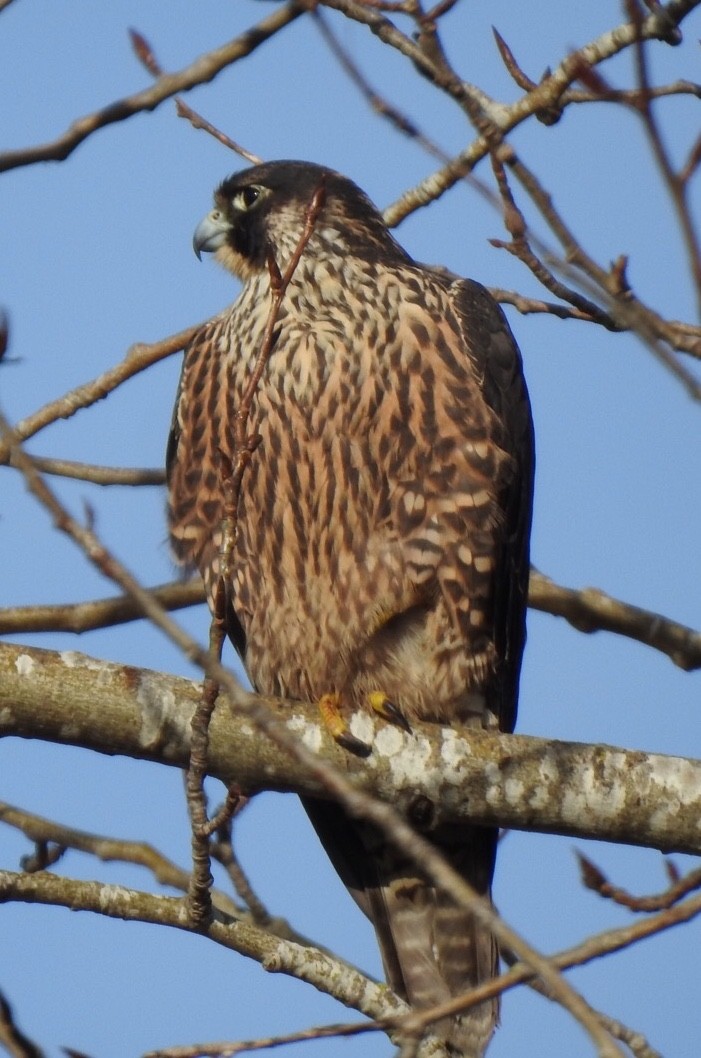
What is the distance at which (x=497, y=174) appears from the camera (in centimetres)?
296

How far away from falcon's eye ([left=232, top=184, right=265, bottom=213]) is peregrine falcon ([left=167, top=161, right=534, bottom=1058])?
17.3 inches

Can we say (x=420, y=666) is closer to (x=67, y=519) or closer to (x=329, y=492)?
(x=329, y=492)

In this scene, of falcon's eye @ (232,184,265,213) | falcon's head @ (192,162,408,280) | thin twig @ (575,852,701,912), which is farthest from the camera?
falcon's eye @ (232,184,265,213)

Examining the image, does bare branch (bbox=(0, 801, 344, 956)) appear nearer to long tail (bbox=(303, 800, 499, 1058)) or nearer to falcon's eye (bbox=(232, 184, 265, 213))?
long tail (bbox=(303, 800, 499, 1058))

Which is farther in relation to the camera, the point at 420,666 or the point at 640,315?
the point at 420,666

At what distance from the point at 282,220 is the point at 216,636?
2414mm

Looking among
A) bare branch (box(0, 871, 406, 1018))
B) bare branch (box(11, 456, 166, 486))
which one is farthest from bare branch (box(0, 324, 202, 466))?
bare branch (box(0, 871, 406, 1018))

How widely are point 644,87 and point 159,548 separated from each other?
9.72 ft

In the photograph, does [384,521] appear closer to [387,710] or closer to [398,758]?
[387,710]

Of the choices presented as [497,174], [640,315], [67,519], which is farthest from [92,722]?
[640,315]

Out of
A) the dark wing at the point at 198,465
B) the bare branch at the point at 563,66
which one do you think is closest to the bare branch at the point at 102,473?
the dark wing at the point at 198,465

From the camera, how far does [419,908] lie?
446cm

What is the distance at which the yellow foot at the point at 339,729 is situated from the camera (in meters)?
3.65

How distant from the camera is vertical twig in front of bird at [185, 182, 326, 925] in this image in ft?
8.86
